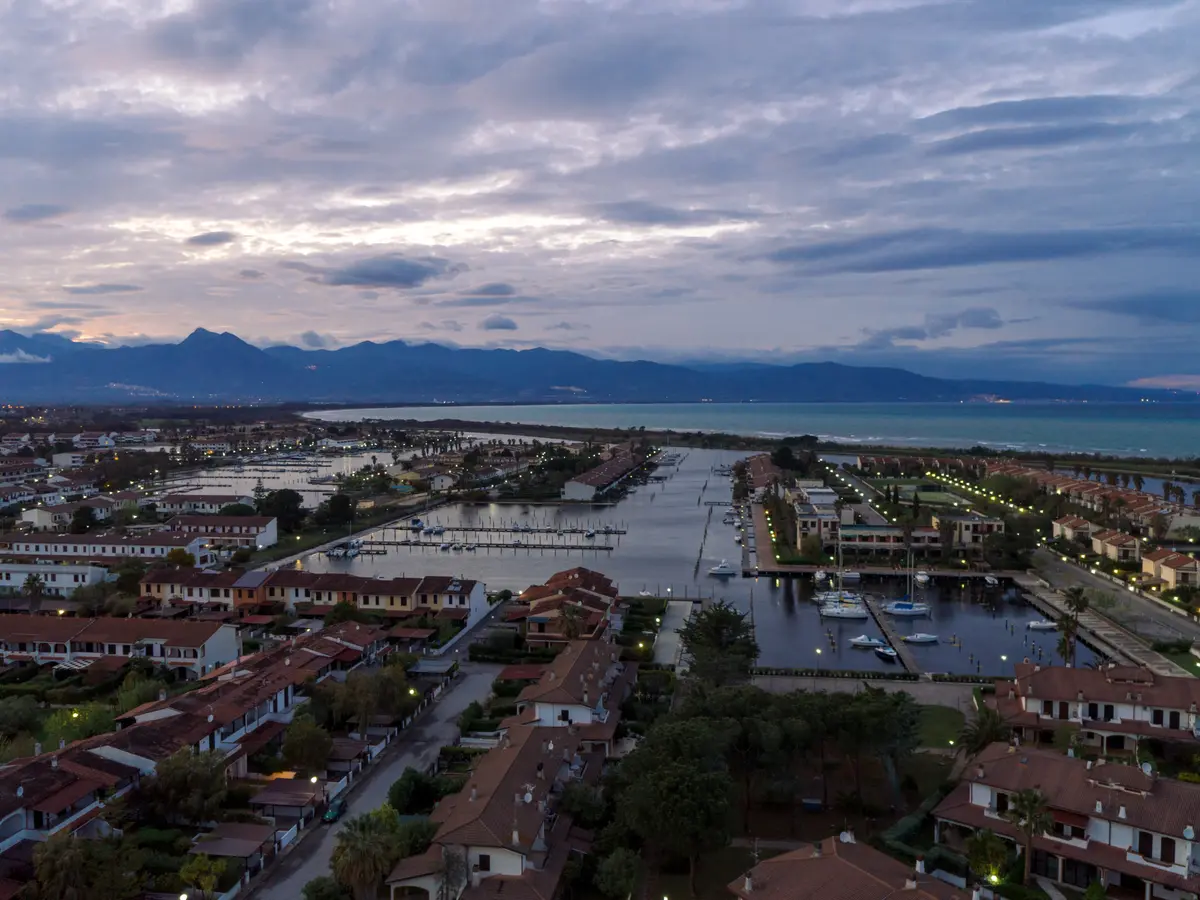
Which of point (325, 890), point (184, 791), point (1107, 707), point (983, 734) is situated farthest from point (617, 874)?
point (1107, 707)

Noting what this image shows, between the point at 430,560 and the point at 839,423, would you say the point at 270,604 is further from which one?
the point at 839,423

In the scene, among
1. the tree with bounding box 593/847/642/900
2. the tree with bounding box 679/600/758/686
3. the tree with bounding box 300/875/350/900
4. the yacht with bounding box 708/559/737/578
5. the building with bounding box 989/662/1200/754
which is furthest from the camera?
the yacht with bounding box 708/559/737/578

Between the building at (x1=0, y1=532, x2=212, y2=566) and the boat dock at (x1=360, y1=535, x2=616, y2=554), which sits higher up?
the building at (x1=0, y1=532, x2=212, y2=566)

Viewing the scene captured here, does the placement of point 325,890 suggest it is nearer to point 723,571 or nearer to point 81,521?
point 723,571

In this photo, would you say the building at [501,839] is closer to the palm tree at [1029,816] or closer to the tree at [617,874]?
the tree at [617,874]

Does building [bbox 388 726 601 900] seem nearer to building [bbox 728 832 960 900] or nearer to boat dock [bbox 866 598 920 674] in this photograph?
building [bbox 728 832 960 900]

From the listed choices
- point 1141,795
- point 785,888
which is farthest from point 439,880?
point 1141,795

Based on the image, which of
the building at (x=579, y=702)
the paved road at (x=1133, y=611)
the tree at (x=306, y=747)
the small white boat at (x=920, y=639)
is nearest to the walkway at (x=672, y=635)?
the building at (x=579, y=702)

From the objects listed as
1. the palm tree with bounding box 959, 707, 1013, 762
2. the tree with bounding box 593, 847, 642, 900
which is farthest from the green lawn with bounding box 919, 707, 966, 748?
the tree with bounding box 593, 847, 642, 900
